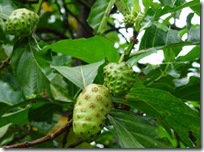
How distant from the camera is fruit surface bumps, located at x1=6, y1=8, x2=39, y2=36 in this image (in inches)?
35.0

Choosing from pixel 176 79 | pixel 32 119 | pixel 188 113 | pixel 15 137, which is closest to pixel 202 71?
pixel 176 79

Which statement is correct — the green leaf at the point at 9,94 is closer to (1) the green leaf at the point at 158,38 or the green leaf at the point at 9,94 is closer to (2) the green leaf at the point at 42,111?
(2) the green leaf at the point at 42,111

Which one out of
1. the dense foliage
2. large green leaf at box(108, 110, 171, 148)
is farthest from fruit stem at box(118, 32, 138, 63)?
large green leaf at box(108, 110, 171, 148)

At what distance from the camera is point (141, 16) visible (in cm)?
88

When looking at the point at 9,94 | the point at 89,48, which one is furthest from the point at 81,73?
the point at 9,94

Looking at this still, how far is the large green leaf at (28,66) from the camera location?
0.97 meters

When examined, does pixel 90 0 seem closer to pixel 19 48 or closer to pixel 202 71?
pixel 202 71

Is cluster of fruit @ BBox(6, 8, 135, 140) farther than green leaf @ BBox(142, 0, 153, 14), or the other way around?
green leaf @ BBox(142, 0, 153, 14)

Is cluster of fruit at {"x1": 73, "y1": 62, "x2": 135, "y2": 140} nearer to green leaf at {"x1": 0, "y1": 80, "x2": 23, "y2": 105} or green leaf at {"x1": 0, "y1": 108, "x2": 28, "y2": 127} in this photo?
green leaf at {"x1": 0, "y1": 108, "x2": 28, "y2": 127}

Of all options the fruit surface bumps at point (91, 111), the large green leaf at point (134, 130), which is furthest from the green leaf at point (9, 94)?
the fruit surface bumps at point (91, 111)

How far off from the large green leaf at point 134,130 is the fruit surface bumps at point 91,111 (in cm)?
13

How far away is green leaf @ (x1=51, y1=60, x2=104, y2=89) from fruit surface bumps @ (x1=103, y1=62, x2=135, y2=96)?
0.05 m

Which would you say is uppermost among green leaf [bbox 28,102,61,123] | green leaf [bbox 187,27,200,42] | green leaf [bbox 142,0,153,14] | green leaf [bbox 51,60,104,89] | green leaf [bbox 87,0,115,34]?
green leaf [bbox 142,0,153,14]

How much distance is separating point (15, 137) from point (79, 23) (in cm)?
51
